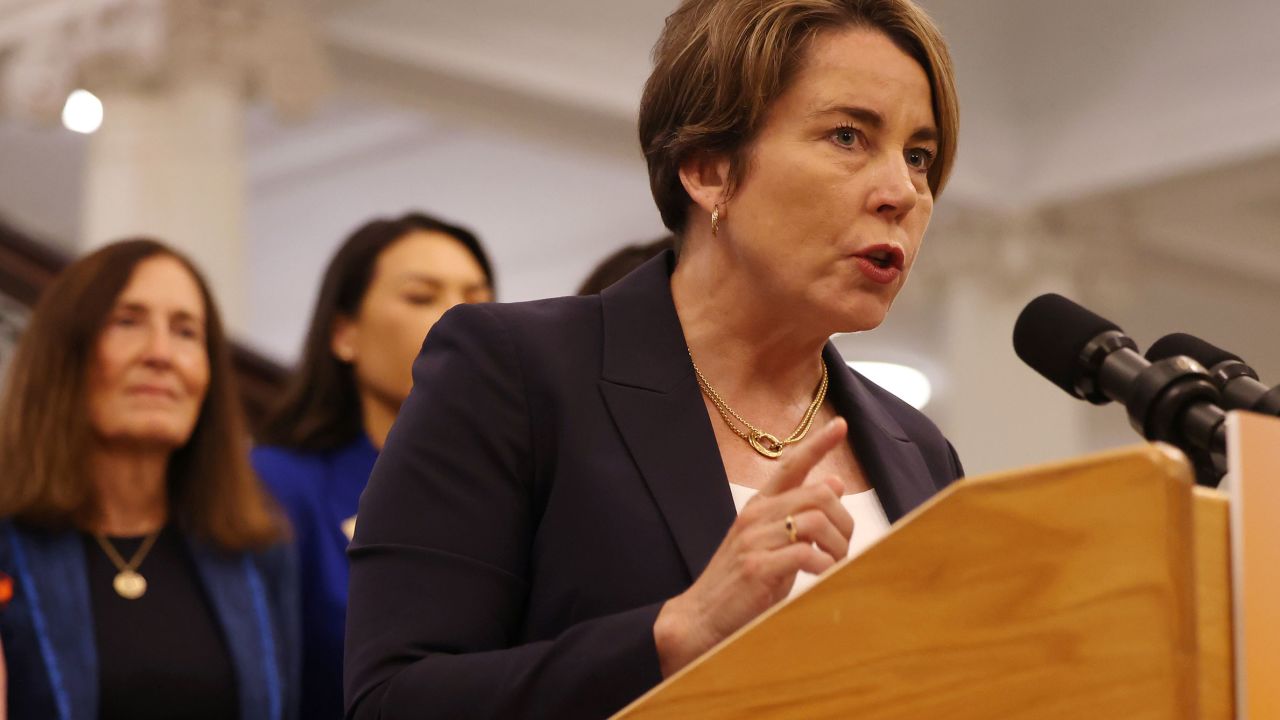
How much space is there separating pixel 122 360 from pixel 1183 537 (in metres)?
2.80

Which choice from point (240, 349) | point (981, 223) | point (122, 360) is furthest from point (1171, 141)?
point (122, 360)

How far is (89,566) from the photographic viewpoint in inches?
128

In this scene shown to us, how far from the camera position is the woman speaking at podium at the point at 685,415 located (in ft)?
5.16

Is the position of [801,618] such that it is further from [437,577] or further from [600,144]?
[600,144]

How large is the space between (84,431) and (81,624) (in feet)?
1.56

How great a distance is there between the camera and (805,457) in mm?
1456

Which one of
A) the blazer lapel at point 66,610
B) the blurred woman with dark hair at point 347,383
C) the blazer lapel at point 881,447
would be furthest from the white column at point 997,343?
the blazer lapel at point 881,447

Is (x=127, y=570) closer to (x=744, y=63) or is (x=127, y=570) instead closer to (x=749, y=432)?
(x=749, y=432)

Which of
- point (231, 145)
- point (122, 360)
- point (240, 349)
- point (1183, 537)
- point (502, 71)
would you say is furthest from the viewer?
point (502, 71)

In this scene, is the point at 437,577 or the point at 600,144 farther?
the point at 600,144

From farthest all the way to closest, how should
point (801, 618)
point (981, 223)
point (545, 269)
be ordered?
point (545, 269) < point (981, 223) < point (801, 618)

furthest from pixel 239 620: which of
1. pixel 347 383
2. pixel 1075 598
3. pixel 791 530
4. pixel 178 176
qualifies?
pixel 178 176

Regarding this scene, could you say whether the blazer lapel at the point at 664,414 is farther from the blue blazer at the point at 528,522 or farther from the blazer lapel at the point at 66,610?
the blazer lapel at the point at 66,610

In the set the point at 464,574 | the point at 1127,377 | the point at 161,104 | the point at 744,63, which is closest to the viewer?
the point at 1127,377
